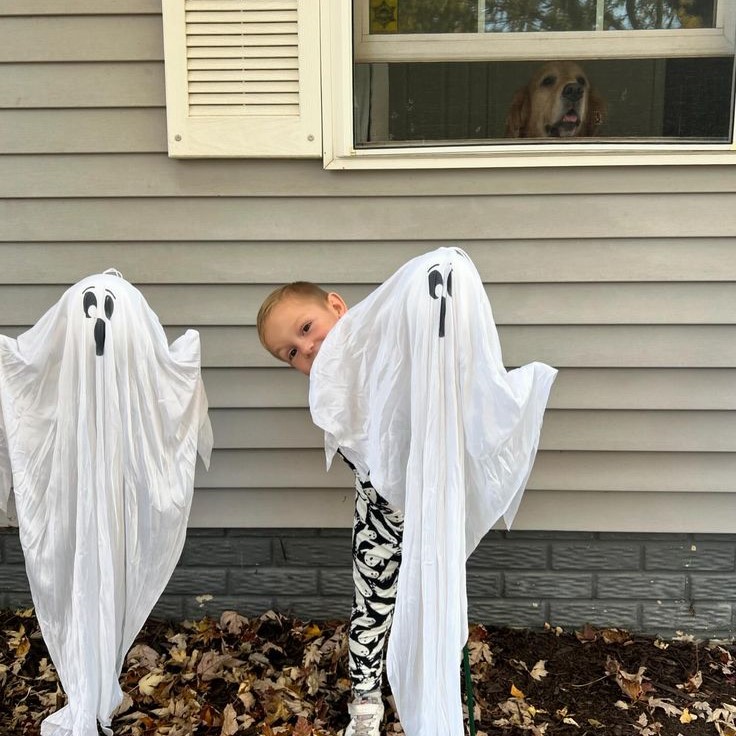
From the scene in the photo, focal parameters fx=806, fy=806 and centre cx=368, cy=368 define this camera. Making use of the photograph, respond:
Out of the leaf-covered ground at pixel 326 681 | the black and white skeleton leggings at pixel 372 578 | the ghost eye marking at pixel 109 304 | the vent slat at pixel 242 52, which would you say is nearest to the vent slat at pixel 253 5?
the vent slat at pixel 242 52

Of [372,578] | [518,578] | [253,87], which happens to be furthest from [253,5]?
[518,578]

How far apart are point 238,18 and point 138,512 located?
5.62 ft

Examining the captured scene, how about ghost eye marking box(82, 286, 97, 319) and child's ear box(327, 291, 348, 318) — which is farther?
child's ear box(327, 291, 348, 318)

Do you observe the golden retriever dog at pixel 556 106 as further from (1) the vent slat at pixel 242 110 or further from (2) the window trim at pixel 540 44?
(1) the vent slat at pixel 242 110

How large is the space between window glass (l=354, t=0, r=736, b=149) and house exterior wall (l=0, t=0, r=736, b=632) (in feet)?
0.50

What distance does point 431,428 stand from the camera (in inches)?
79.3

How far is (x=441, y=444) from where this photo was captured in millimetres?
2023

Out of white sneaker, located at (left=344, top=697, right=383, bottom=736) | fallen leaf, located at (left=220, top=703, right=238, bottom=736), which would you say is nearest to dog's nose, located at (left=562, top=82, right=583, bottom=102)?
white sneaker, located at (left=344, top=697, right=383, bottom=736)

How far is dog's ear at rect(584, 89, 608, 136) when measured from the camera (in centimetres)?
289

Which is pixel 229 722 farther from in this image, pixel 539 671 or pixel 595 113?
pixel 595 113

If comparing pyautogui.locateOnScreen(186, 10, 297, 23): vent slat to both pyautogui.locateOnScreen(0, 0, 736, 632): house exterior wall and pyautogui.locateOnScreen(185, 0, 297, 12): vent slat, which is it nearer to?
pyautogui.locateOnScreen(185, 0, 297, 12): vent slat

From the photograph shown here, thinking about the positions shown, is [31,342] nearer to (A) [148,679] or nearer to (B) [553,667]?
(A) [148,679]

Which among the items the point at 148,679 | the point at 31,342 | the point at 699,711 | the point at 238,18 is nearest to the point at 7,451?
the point at 31,342

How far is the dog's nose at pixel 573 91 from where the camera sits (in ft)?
9.50
